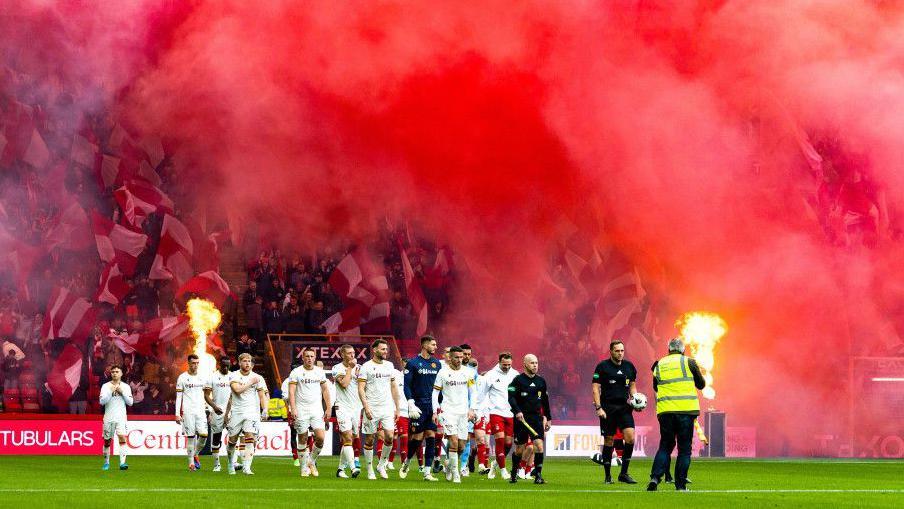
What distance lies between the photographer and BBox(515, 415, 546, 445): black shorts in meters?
23.0

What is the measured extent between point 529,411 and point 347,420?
3.27 metres

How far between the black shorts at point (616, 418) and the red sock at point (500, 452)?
2500 millimetres

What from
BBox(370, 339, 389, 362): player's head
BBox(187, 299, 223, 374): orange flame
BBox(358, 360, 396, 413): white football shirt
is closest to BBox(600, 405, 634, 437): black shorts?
BBox(358, 360, 396, 413): white football shirt

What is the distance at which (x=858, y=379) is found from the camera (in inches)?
1599

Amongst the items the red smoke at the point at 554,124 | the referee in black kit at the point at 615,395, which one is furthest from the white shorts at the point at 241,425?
the red smoke at the point at 554,124

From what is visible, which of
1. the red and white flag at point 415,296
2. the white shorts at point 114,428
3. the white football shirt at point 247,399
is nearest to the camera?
the white football shirt at point 247,399

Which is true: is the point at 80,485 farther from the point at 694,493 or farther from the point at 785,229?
the point at 785,229

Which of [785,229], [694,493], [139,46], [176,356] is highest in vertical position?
[139,46]

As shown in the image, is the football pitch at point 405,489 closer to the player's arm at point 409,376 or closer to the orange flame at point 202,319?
the player's arm at point 409,376

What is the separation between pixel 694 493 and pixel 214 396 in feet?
38.6

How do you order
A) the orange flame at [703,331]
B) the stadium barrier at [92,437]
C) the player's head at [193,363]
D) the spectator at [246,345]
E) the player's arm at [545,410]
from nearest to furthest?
the player's arm at [545,410] → the player's head at [193,363] → the stadium barrier at [92,437] → the spectator at [246,345] → the orange flame at [703,331]

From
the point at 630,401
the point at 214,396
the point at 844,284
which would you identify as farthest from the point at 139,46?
the point at 844,284

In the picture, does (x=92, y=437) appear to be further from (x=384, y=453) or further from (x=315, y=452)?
(x=384, y=453)

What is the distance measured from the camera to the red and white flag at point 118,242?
125 ft
